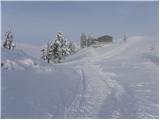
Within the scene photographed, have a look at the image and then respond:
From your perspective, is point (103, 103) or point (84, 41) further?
point (84, 41)

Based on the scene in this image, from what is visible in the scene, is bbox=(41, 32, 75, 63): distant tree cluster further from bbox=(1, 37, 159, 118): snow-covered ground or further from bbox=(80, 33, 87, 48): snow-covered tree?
bbox=(1, 37, 159, 118): snow-covered ground

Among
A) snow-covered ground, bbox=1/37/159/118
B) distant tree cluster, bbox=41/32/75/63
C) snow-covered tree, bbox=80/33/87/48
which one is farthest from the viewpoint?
snow-covered tree, bbox=80/33/87/48

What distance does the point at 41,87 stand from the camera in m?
12.8

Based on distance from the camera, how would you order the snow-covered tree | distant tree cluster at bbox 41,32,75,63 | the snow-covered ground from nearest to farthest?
the snow-covered ground → distant tree cluster at bbox 41,32,75,63 → the snow-covered tree

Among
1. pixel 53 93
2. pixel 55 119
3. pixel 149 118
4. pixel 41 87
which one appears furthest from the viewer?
pixel 41 87

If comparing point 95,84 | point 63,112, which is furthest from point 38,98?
point 95,84

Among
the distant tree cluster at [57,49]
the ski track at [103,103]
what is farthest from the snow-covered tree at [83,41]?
the ski track at [103,103]

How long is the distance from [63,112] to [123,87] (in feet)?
18.6

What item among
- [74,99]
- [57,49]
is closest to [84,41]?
[57,49]

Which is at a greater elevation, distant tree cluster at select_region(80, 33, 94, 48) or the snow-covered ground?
distant tree cluster at select_region(80, 33, 94, 48)

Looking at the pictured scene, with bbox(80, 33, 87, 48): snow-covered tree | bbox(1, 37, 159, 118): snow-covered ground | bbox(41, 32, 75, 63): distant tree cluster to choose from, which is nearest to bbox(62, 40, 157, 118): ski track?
bbox(1, 37, 159, 118): snow-covered ground

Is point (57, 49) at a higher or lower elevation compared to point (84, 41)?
lower

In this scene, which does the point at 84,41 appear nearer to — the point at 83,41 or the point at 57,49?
the point at 83,41

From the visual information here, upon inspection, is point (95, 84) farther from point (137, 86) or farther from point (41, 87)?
point (41, 87)
